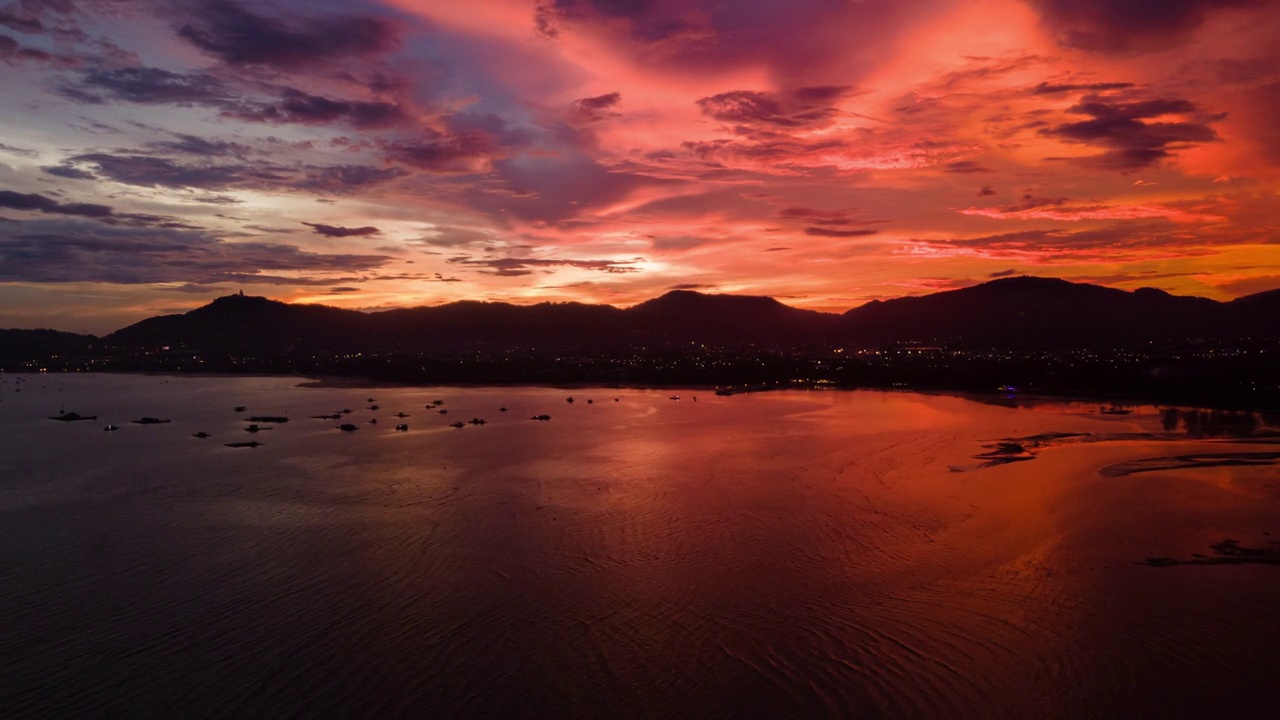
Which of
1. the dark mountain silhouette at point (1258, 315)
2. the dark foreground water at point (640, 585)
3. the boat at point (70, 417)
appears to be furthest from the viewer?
the dark mountain silhouette at point (1258, 315)

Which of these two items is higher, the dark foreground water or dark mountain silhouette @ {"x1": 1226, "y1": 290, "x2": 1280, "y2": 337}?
dark mountain silhouette @ {"x1": 1226, "y1": 290, "x2": 1280, "y2": 337}

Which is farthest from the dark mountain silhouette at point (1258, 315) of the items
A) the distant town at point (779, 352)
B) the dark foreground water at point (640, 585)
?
the dark foreground water at point (640, 585)

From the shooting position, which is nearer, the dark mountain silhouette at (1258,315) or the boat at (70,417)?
the boat at (70,417)

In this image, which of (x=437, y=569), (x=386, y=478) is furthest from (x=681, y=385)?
(x=437, y=569)

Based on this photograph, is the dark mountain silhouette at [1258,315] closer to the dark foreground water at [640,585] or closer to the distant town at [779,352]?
the distant town at [779,352]

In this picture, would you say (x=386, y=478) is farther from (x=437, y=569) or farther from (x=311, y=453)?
(x=437, y=569)

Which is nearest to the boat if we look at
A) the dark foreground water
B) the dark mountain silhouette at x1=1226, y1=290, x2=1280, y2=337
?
the dark foreground water

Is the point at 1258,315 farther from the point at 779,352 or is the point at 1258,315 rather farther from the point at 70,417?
the point at 70,417

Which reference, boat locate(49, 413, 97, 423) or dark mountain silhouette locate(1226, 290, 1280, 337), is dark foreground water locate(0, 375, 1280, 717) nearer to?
boat locate(49, 413, 97, 423)

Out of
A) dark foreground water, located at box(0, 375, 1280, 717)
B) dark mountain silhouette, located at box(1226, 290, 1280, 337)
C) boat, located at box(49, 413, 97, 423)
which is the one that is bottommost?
dark foreground water, located at box(0, 375, 1280, 717)
